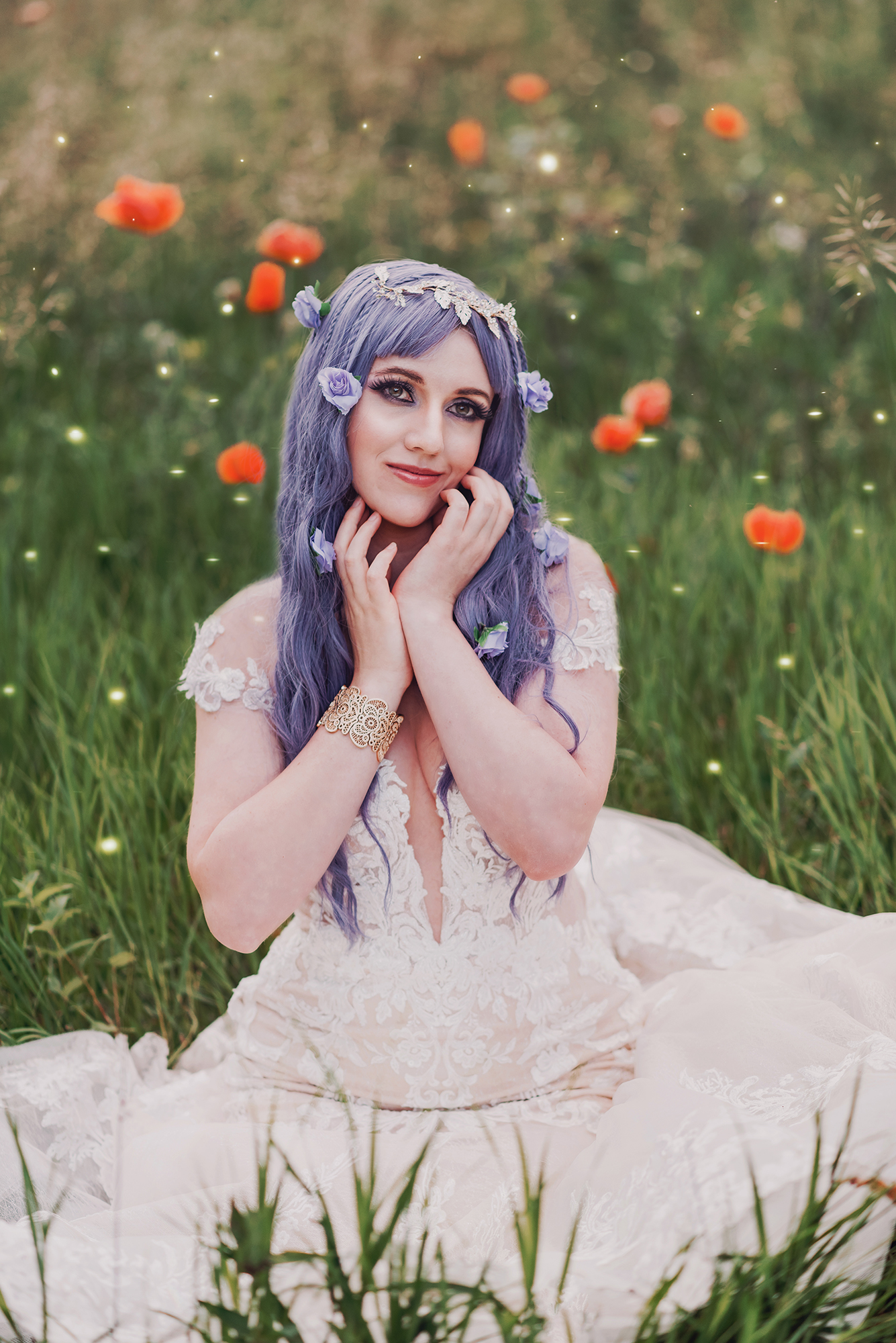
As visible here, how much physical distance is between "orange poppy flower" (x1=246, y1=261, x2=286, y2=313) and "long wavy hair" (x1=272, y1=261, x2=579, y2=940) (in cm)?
129

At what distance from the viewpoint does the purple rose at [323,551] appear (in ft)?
6.37

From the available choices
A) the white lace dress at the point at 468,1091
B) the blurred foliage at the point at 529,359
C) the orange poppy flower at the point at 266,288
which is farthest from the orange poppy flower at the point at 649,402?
the white lace dress at the point at 468,1091

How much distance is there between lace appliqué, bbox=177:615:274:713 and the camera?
1967 mm

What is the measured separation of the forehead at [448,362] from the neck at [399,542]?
270 mm

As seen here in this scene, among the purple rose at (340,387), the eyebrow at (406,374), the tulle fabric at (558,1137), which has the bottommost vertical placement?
the tulle fabric at (558,1137)

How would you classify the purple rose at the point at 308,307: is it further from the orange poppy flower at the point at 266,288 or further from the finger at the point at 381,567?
the orange poppy flower at the point at 266,288

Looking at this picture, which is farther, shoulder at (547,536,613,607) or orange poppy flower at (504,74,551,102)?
orange poppy flower at (504,74,551,102)

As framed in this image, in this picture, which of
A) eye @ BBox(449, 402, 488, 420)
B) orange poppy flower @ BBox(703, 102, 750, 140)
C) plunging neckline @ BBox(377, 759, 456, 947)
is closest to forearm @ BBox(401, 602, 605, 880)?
plunging neckline @ BBox(377, 759, 456, 947)

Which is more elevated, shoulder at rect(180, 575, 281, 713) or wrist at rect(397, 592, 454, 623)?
wrist at rect(397, 592, 454, 623)

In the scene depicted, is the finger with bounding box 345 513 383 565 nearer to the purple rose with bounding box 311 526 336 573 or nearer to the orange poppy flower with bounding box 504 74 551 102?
the purple rose with bounding box 311 526 336 573

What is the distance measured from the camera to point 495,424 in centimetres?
202

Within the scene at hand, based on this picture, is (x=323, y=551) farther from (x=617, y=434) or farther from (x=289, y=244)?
(x=617, y=434)

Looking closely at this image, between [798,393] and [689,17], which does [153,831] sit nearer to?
[798,393]

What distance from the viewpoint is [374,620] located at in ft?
6.14
